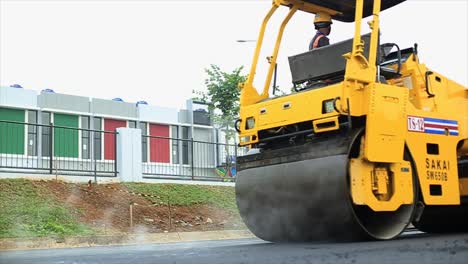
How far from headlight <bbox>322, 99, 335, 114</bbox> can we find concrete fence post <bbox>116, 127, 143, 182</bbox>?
10001 millimetres

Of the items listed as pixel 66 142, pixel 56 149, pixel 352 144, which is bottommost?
pixel 352 144

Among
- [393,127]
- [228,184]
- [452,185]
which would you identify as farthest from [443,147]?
[228,184]

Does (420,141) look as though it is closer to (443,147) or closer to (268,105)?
(443,147)

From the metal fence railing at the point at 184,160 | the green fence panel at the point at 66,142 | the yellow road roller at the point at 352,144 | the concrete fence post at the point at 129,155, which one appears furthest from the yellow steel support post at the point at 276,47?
the metal fence railing at the point at 184,160

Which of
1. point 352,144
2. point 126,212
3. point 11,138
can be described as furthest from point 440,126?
point 11,138

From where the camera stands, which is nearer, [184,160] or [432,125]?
[432,125]

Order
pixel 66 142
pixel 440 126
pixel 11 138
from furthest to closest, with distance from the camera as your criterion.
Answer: pixel 66 142
pixel 11 138
pixel 440 126

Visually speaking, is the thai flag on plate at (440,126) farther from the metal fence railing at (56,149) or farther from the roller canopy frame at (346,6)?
the metal fence railing at (56,149)

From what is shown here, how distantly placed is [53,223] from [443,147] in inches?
293

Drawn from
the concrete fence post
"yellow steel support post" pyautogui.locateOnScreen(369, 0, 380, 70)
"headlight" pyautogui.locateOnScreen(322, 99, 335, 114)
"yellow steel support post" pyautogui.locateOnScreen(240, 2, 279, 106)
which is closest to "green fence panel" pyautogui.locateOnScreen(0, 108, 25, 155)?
the concrete fence post

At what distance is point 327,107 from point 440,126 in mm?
1663

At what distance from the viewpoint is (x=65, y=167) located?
1616 centimetres

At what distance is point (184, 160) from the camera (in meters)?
19.1

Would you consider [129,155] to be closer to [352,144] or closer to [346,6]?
[346,6]
